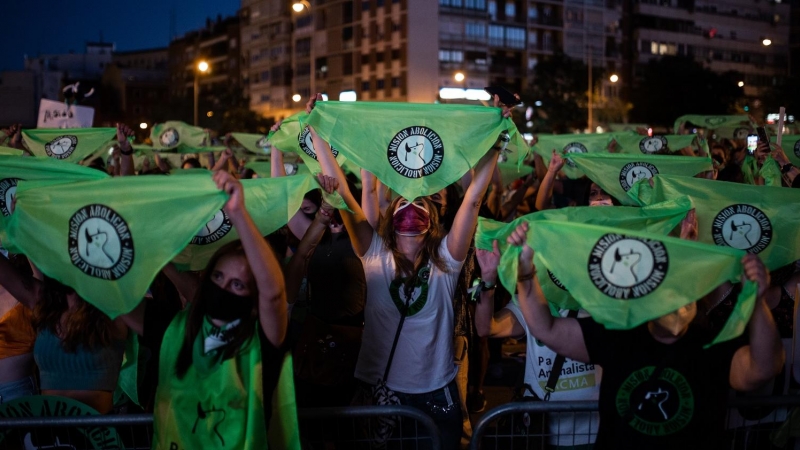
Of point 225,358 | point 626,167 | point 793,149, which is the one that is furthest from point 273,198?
point 793,149

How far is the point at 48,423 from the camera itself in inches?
165

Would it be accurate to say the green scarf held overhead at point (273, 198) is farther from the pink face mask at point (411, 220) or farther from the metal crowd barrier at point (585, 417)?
the metal crowd barrier at point (585, 417)

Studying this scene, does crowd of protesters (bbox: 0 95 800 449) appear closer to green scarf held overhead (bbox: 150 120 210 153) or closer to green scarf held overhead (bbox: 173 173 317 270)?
green scarf held overhead (bbox: 173 173 317 270)

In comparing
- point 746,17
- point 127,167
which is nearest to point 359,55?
point 746,17

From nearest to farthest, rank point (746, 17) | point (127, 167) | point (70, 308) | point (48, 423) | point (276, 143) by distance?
point (48, 423) < point (70, 308) < point (276, 143) < point (127, 167) < point (746, 17)

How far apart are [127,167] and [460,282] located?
4222 millimetres

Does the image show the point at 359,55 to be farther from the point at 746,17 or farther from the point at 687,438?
the point at 687,438

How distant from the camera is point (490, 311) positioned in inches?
187

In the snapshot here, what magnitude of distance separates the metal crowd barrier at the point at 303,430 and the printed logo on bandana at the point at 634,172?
4.00 meters

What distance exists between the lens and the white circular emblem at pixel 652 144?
12.5 metres

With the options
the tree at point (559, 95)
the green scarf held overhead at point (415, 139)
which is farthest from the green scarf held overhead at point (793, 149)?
the tree at point (559, 95)

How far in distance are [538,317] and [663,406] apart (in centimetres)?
68

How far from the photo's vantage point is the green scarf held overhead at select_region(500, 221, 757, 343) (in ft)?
12.0

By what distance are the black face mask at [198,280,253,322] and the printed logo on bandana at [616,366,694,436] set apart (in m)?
1.79
